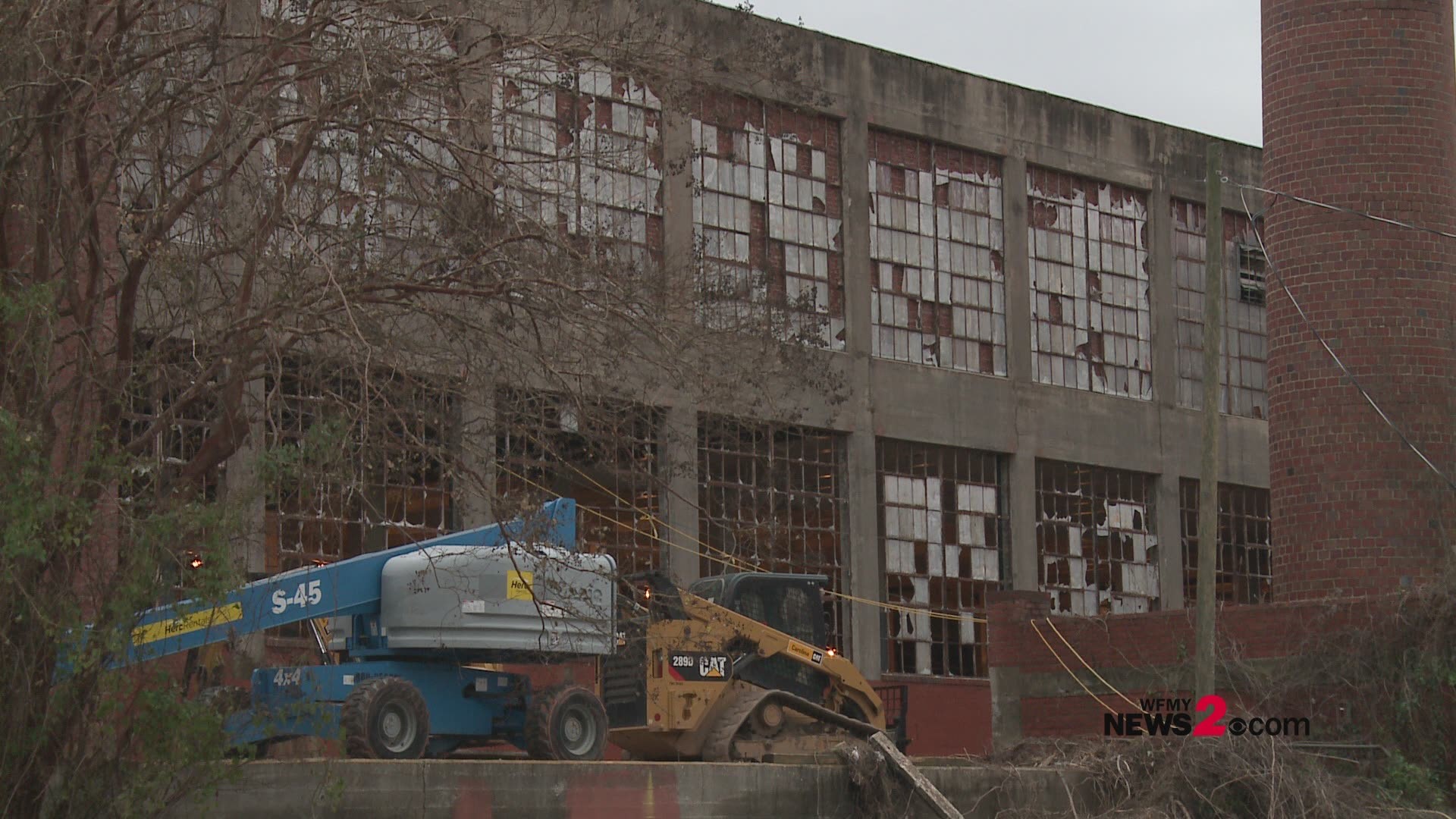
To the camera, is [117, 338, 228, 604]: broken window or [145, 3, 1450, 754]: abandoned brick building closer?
[117, 338, 228, 604]: broken window

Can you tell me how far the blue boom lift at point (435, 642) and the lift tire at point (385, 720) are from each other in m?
0.01

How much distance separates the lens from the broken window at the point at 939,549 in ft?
111

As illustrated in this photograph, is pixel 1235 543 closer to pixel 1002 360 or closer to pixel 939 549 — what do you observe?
pixel 1002 360

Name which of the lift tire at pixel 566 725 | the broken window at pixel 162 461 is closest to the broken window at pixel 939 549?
the lift tire at pixel 566 725

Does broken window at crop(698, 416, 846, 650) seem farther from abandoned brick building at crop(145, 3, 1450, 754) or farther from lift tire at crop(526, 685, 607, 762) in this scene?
lift tire at crop(526, 685, 607, 762)

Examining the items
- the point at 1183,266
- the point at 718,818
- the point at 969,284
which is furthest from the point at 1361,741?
the point at 1183,266

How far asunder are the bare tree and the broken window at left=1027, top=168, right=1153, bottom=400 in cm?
2052

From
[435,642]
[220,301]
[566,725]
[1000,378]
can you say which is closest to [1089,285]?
[1000,378]

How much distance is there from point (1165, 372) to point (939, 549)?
6787mm

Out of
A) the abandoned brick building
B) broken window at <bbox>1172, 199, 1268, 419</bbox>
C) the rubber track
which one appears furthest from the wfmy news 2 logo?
broken window at <bbox>1172, 199, 1268, 419</bbox>

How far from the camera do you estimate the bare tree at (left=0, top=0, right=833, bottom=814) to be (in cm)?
1401

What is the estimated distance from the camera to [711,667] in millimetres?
22906

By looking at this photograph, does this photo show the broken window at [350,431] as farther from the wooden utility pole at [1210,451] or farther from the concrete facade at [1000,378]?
the concrete facade at [1000,378]

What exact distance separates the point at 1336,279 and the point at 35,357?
741 inches
